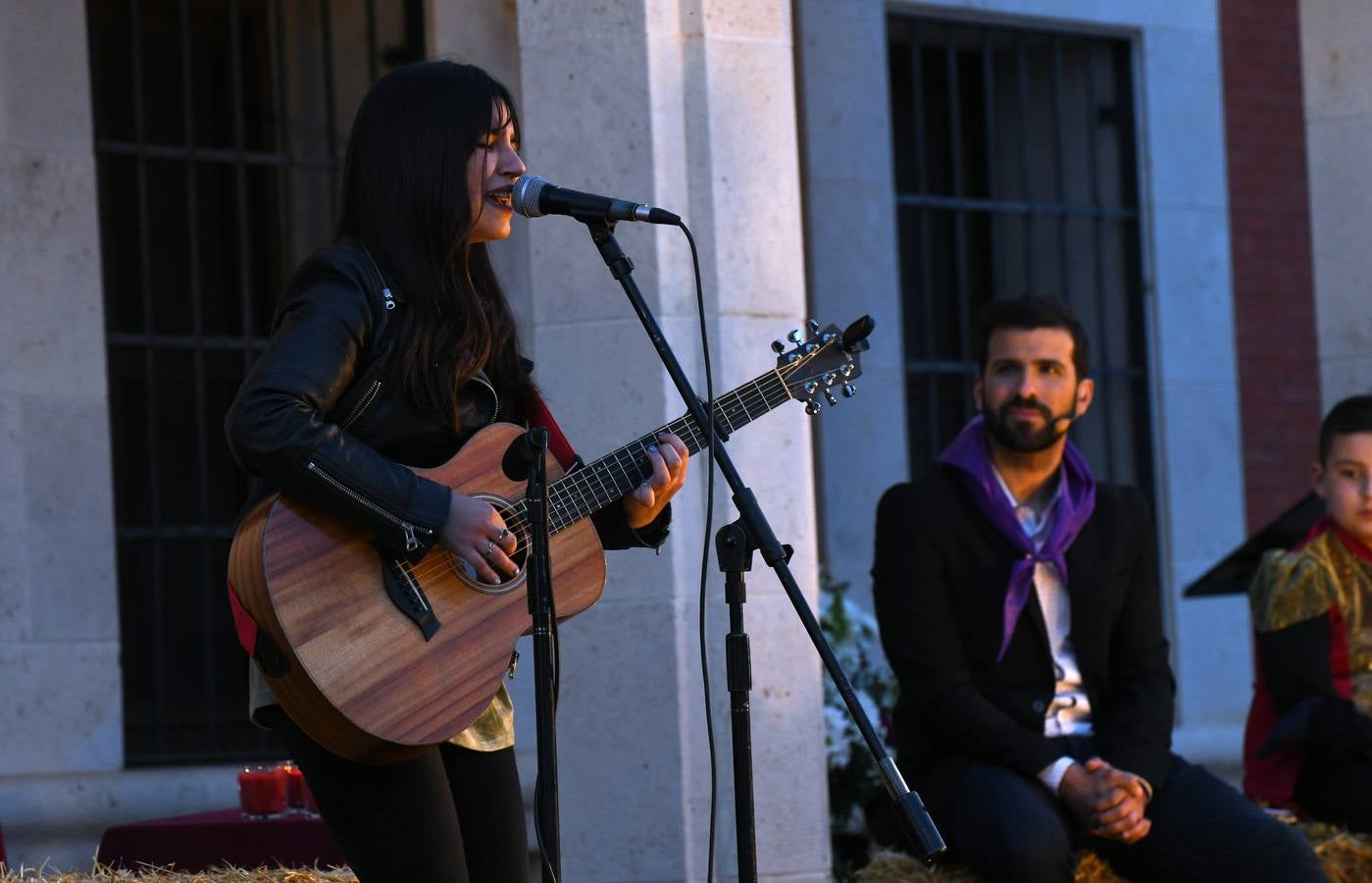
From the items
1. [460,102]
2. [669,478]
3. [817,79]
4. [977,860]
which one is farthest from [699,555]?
[817,79]

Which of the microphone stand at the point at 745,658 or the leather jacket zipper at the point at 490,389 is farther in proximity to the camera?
the leather jacket zipper at the point at 490,389

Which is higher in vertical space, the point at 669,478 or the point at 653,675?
the point at 669,478

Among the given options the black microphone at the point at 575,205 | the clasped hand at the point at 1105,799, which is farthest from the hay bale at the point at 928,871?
the black microphone at the point at 575,205

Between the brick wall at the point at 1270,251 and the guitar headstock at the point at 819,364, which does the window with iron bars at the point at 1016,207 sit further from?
the guitar headstock at the point at 819,364

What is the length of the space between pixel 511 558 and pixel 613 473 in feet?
0.87

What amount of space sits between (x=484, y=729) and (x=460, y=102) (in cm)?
111

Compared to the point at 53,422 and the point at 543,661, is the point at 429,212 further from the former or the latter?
the point at 53,422

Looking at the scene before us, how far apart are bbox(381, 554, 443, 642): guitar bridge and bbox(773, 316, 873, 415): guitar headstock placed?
0.91 meters

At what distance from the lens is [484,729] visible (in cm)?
361

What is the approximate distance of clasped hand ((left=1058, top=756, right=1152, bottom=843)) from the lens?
4840 millimetres

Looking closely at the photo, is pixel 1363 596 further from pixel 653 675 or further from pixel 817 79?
pixel 817 79

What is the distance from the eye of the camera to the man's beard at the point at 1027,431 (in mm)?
5273

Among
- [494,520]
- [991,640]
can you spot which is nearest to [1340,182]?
[991,640]

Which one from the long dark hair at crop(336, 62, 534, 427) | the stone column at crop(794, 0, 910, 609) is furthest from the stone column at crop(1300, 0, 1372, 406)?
the long dark hair at crop(336, 62, 534, 427)
